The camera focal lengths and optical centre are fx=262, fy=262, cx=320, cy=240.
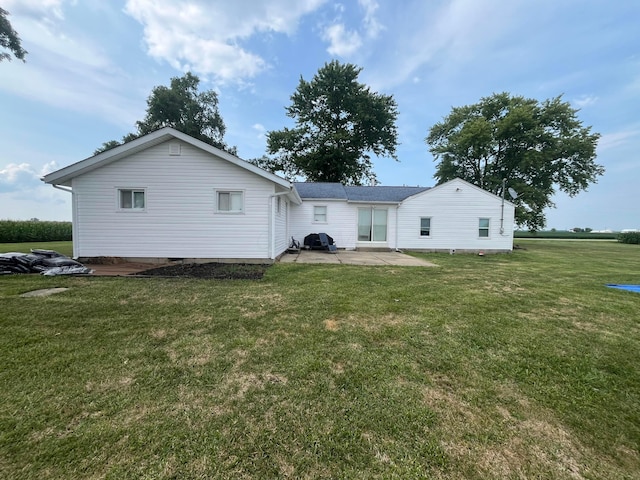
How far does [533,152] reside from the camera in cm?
2166

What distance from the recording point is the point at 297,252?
12906mm

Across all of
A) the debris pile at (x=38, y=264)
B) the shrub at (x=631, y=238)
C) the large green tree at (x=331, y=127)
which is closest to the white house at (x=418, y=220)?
the debris pile at (x=38, y=264)

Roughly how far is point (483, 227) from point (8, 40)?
2679 centimetres

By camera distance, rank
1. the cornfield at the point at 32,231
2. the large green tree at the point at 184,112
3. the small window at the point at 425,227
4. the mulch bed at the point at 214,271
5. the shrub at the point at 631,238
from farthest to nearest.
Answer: the shrub at the point at 631,238
the large green tree at the point at 184,112
the cornfield at the point at 32,231
the small window at the point at 425,227
the mulch bed at the point at 214,271

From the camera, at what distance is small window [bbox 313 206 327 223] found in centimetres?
1488

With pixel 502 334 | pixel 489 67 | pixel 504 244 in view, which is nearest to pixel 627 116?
pixel 489 67

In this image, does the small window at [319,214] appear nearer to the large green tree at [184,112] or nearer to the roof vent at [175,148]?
the roof vent at [175,148]

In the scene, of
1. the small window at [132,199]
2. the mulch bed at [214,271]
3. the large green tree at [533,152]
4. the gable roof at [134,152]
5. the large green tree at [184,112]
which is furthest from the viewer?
the large green tree at [184,112]

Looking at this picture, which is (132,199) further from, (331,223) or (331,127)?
(331,127)

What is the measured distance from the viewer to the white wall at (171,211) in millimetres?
8875

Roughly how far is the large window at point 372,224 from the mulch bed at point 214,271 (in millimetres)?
7887

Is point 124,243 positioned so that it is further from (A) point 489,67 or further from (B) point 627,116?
(B) point 627,116

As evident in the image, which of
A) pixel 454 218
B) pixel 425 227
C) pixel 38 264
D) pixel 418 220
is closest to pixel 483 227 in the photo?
pixel 454 218

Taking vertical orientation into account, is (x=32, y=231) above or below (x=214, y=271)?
above
